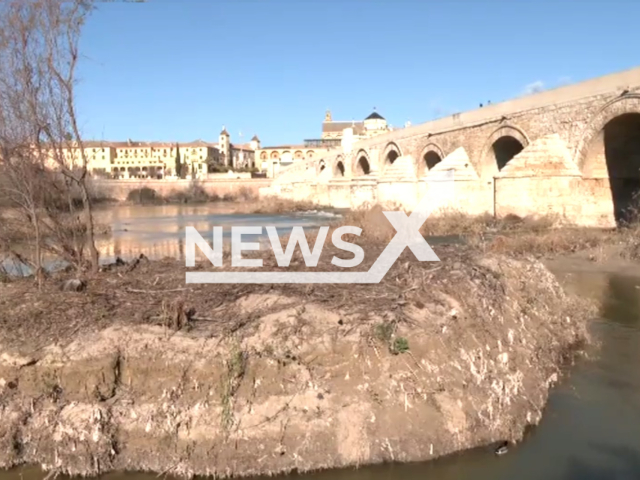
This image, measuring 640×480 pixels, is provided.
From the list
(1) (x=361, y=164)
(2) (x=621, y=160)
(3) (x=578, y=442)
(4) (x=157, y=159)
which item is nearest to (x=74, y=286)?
(3) (x=578, y=442)

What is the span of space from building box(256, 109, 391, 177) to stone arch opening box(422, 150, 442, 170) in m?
15.3

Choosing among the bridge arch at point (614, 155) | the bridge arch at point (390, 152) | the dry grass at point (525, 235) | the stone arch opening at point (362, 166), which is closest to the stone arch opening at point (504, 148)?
the dry grass at point (525, 235)

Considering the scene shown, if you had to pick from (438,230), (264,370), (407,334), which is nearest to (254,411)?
(264,370)

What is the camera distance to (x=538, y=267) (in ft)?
26.7

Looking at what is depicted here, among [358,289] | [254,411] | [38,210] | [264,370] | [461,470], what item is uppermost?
[38,210]

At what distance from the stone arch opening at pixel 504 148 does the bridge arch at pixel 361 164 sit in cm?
1824

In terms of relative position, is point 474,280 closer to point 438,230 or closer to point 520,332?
point 520,332

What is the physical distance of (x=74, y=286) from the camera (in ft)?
21.2

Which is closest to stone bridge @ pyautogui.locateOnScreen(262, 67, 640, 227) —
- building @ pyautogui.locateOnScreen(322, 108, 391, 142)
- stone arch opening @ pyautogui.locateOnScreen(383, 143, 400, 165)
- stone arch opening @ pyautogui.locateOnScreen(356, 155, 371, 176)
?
stone arch opening @ pyautogui.locateOnScreen(383, 143, 400, 165)

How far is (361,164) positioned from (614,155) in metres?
28.4

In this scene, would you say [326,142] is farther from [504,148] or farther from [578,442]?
[578,442]

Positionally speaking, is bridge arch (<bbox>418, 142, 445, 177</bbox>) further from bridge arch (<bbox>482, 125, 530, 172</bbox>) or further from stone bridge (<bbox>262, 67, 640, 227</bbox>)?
bridge arch (<bbox>482, 125, 530, 172</bbox>)

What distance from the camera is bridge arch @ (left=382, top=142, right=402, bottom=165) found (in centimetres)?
3609

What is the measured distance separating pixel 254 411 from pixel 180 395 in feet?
1.98
